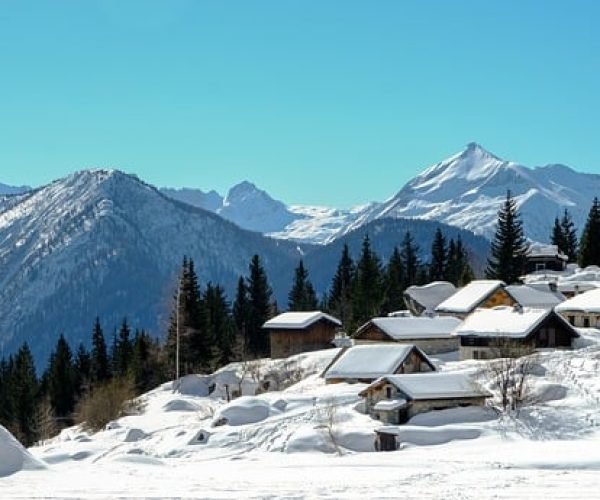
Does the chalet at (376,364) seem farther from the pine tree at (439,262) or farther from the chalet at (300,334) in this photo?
the pine tree at (439,262)

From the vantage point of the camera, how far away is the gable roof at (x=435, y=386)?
50969mm

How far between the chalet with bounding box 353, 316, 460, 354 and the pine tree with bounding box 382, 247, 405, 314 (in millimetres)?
26341

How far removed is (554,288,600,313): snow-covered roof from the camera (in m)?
71.8

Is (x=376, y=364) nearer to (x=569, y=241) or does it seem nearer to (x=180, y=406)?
(x=180, y=406)

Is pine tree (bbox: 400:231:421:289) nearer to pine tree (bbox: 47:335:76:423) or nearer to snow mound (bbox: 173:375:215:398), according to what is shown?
pine tree (bbox: 47:335:76:423)

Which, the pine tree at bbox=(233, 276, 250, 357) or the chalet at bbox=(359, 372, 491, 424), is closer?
the chalet at bbox=(359, 372, 491, 424)

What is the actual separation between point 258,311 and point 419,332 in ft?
112

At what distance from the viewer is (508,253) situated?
3780 inches

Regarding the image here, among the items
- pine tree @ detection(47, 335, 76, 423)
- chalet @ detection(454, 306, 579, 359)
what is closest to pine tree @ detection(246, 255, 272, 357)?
pine tree @ detection(47, 335, 76, 423)

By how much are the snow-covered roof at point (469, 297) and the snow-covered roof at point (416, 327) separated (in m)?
4.42

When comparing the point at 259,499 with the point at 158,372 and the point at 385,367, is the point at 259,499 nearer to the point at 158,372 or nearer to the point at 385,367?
the point at 385,367

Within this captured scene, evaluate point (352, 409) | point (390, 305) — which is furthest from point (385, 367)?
point (390, 305)

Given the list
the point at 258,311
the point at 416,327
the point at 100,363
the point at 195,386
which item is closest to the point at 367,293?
the point at 258,311

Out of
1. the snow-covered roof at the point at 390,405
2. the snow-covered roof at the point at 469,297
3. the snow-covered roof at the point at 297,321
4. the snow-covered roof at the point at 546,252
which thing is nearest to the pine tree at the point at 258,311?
the snow-covered roof at the point at 297,321
